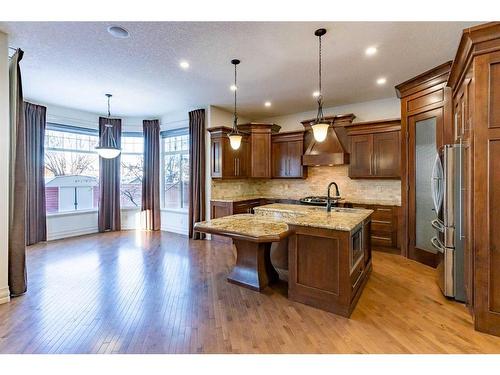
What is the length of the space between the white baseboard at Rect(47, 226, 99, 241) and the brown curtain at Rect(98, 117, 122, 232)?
20 centimetres

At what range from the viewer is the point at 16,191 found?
294cm

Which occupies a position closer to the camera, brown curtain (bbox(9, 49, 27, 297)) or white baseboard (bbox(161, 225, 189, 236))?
brown curtain (bbox(9, 49, 27, 297))

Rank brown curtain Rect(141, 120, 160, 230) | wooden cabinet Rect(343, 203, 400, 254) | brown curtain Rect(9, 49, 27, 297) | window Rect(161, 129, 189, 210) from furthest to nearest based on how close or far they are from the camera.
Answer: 1. brown curtain Rect(141, 120, 160, 230)
2. window Rect(161, 129, 189, 210)
3. wooden cabinet Rect(343, 203, 400, 254)
4. brown curtain Rect(9, 49, 27, 297)

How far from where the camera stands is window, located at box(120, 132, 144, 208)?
267 inches

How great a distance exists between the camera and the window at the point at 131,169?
677cm

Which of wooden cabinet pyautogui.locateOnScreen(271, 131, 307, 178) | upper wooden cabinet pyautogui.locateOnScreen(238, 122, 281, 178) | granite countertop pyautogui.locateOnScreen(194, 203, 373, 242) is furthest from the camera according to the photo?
upper wooden cabinet pyautogui.locateOnScreen(238, 122, 281, 178)

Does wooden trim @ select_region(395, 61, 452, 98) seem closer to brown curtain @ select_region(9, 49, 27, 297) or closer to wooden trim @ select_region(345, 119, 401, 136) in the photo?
wooden trim @ select_region(345, 119, 401, 136)

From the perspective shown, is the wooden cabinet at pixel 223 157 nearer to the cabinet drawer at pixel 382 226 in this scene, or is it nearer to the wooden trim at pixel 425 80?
the cabinet drawer at pixel 382 226

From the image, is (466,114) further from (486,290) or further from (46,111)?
(46,111)

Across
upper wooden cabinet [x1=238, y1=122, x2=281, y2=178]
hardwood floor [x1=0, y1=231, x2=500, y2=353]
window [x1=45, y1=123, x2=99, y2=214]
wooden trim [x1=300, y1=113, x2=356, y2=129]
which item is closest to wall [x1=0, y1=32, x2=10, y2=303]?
hardwood floor [x1=0, y1=231, x2=500, y2=353]

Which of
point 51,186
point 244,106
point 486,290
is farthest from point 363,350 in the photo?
point 51,186

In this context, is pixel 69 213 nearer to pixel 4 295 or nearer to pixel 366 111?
pixel 4 295

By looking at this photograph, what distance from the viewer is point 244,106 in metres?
5.77

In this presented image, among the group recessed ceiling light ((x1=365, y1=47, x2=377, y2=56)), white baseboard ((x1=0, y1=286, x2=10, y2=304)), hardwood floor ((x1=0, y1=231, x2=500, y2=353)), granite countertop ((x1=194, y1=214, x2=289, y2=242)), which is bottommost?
hardwood floor ((x1=0, y1=231, x2=500, y2=353))
